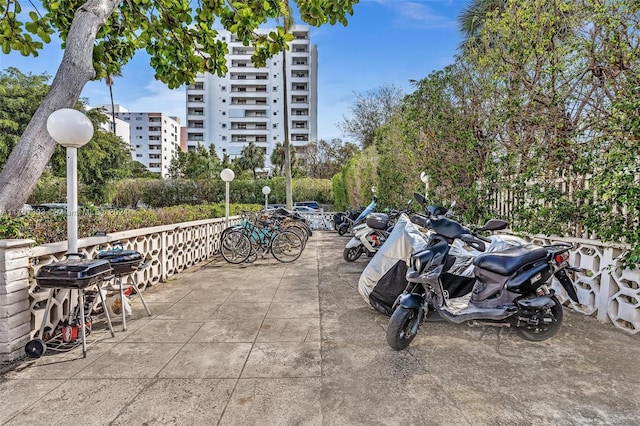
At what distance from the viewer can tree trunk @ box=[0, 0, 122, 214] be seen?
3121 millimetres

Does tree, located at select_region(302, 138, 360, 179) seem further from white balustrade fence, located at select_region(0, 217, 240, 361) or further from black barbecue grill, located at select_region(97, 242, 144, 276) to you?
black barbecue grill, located at select_region(97, 242, 144, 276)

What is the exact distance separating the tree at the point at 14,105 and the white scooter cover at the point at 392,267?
1692 centimetres

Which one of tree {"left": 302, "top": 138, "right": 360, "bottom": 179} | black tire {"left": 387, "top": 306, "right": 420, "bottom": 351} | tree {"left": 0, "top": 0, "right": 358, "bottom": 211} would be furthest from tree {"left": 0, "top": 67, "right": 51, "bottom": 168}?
tree {"left": 302, "top": 138, "right": 360, "bottom": 179}

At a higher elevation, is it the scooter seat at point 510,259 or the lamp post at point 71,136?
the lamp post at point 71,136

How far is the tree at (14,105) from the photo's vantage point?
1415cm

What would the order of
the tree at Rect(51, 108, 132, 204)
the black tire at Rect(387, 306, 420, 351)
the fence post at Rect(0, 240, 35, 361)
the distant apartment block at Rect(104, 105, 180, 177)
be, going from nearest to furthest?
the fence post at Rect(0, 240, 35, 361)
the black tire at Rect(387, 306, 420, 351)
the tree at Rect(51, 108, 132, 204)
the distant apartment block at Rect(104, 105, 180, 177)

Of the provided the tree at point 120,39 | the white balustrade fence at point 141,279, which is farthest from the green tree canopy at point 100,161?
the white balustrade fence at point 141,279

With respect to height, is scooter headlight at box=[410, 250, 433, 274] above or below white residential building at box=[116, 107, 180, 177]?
below

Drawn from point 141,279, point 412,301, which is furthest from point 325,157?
point 412,301

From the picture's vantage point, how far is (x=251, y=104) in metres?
50.1

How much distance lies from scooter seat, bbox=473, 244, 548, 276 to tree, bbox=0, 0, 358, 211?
295 centimetres

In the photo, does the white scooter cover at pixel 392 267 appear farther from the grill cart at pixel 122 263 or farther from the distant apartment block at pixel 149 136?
the distant apartment block at pixel 149 136

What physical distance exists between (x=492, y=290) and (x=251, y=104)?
51477 millimetres

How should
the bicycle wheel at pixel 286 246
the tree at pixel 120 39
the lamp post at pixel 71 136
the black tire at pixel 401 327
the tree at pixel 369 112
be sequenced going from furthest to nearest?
the tree at pixel 369 112 → the bicycle wheel at pixel 286 246 → the tree at pixel 120 39 → the lamp post at pixel 71 136 → the black tire at pixel 401 327
